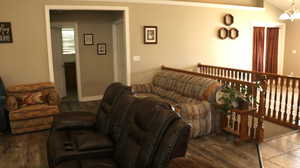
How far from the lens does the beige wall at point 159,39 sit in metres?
4.92

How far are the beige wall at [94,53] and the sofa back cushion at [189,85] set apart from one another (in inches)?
78.2

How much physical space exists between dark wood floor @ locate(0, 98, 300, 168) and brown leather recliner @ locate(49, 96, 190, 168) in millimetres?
1256

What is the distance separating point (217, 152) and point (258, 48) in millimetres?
5602

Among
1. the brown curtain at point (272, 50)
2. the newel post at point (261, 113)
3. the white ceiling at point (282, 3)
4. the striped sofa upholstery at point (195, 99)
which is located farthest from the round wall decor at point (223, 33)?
the newel post at point (261, 113)

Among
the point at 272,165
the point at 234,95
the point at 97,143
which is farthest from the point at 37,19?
the point at 272,165

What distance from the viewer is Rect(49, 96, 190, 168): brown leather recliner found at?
1.81 meters

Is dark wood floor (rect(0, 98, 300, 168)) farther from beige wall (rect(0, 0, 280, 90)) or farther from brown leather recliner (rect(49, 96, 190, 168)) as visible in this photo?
beige wall (rect(0, 0, 280, 90))

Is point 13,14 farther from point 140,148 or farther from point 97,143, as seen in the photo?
point 140,148

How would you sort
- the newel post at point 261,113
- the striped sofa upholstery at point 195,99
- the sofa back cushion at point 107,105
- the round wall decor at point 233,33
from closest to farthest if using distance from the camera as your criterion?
the sofa back cushion at point 107,105 < the newel post at point 261,113 < the striped sofa upholstery at point 195,99 < the round wall decor at point 233,33

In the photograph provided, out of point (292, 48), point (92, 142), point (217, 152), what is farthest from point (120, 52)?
point (292, 48)

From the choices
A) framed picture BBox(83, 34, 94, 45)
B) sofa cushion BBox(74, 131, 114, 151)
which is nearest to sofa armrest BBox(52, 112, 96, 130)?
sofa cushion BBox(74, 131, 114, 151)

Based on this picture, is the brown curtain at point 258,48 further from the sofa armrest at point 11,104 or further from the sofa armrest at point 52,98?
the sofa armrest at point 11,104

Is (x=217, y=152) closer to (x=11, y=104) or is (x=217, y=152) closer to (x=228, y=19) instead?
(x=11, y=104)

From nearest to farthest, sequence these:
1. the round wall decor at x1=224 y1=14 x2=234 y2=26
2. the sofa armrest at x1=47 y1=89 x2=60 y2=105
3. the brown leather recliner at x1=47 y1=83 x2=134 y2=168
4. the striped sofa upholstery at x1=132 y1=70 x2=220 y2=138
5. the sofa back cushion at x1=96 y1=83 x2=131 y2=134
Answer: the brown leather recliner at x1=47 y1=83 x2=134 y2=168
the sofa back cushion at x1=96 y1=83 x2=131 y2=134
the striped sofa upholstery at x1=132 y1=70 x2=220 y2=138
the sofa armrest at x1=47 y1=89 x2=60 y2=105
the round wall decor at x1=224 y1=14 x2=234 y2=26
